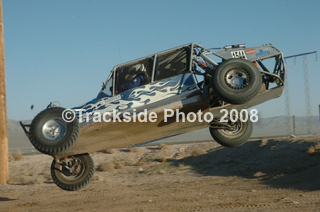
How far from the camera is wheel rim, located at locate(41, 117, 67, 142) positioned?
7512 mm

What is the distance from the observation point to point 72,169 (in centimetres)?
881

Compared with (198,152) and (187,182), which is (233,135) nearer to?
(187,182)

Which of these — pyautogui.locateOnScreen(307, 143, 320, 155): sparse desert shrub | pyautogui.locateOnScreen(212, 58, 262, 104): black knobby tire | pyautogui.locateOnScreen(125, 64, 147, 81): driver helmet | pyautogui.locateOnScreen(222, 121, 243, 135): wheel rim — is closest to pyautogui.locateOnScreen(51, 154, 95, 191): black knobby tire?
pyautogui.locateOnScreen(125, 64, 147, 81): driver helmet

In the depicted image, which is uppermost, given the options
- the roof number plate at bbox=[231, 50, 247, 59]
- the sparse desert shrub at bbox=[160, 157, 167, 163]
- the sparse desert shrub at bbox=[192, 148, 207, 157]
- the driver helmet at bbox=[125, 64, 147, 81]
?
the roof number plate at bbox=[231, 50, 247, 59]

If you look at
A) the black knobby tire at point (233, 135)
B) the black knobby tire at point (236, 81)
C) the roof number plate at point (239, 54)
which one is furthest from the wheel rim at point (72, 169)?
the roof number plate at point (239, 54)

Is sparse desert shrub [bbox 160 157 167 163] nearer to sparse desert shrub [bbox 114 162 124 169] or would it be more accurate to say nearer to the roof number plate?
sparse desert shrub [bbox 114 162 124 169]

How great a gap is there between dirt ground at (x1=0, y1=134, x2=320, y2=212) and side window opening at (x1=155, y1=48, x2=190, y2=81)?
313 centimetres

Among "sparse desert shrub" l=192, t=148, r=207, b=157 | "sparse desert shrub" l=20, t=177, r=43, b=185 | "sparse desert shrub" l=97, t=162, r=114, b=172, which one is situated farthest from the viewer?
"sparse desert shrub" l=192, t=148, r=207, b=157

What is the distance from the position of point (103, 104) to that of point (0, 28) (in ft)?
20.2

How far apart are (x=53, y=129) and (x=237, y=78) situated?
3941 millimetres

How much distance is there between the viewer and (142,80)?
783 centimetres

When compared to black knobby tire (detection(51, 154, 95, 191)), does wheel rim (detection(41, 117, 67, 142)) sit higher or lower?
higher

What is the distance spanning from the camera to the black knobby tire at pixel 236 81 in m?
7.34

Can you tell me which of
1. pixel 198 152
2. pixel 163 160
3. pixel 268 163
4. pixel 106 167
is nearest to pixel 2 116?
pixel 106 167
